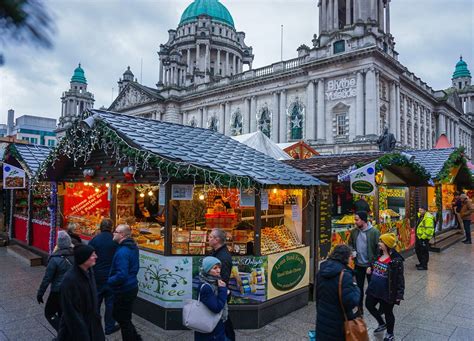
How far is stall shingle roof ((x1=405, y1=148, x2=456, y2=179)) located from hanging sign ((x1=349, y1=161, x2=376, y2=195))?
5.52 metres

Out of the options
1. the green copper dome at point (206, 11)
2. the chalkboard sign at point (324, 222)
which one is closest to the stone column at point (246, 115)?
the chalkboard sign at point (324, 222)

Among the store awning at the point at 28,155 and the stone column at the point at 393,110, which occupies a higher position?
the stone column at the point at 393,110

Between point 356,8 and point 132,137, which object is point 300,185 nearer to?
point 132,137

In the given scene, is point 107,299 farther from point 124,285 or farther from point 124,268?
point 124,268

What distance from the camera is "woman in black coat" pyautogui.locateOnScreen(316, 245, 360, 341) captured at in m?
3.58

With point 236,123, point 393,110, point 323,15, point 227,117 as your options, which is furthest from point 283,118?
point 323,15

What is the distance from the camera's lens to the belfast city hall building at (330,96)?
99.5 ft

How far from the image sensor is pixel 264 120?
38812mm

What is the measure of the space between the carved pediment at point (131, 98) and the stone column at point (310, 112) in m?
26.7

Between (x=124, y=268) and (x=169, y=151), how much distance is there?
7.14 ft

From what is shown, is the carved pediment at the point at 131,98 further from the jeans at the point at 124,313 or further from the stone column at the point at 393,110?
the jeans at the point at 124,313

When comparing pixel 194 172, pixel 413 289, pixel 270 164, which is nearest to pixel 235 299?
pixel 194 172

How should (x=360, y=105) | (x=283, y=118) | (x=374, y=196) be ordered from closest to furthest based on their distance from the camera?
1. (x=374, y=196)
2. (x=360, y=105)
3. (x=283, y=118)

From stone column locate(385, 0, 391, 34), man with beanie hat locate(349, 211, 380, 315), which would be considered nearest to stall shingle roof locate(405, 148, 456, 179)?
man with beanie hat locate(349, 211, 380, 315)
